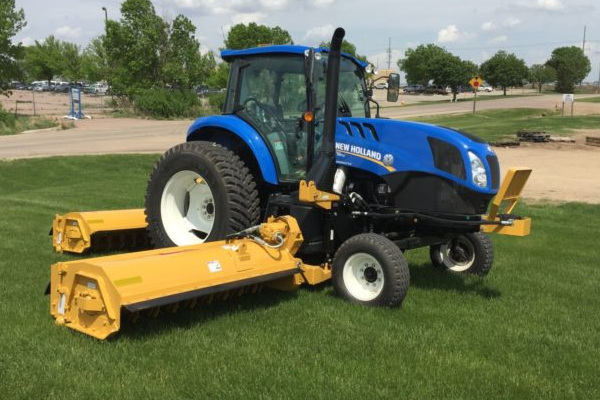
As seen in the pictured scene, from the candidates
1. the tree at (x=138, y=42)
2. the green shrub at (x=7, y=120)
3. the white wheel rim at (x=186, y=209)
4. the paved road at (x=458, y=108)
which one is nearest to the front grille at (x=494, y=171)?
the white wheel rim at (x=186, y=209)

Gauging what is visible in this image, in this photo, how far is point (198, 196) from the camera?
6168 millimetres

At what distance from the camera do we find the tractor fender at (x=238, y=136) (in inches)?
218

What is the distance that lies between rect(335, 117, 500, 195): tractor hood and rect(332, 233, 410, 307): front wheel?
66cm

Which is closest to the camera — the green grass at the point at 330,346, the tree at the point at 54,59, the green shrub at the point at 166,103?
the green grass at the point at 330,346

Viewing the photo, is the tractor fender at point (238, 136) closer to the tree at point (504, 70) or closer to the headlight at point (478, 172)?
the headlight at point (478, 172)

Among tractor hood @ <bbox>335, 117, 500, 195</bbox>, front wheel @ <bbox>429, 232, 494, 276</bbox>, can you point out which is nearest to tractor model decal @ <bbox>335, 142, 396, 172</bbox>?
tractor hood @ <bbox>335, 117, 500, 195</bbox>

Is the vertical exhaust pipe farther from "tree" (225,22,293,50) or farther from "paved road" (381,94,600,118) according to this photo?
"tree" (225,22,293,50)

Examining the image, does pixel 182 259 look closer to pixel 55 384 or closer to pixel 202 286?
pixel 202 286

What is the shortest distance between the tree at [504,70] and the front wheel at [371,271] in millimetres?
78627

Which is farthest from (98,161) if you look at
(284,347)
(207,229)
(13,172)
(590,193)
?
(284,347)

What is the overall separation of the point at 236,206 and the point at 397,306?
1.67 meters

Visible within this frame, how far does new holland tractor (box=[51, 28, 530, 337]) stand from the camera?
4762 mm

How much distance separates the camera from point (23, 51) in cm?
3092

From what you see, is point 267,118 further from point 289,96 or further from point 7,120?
point 7,120
